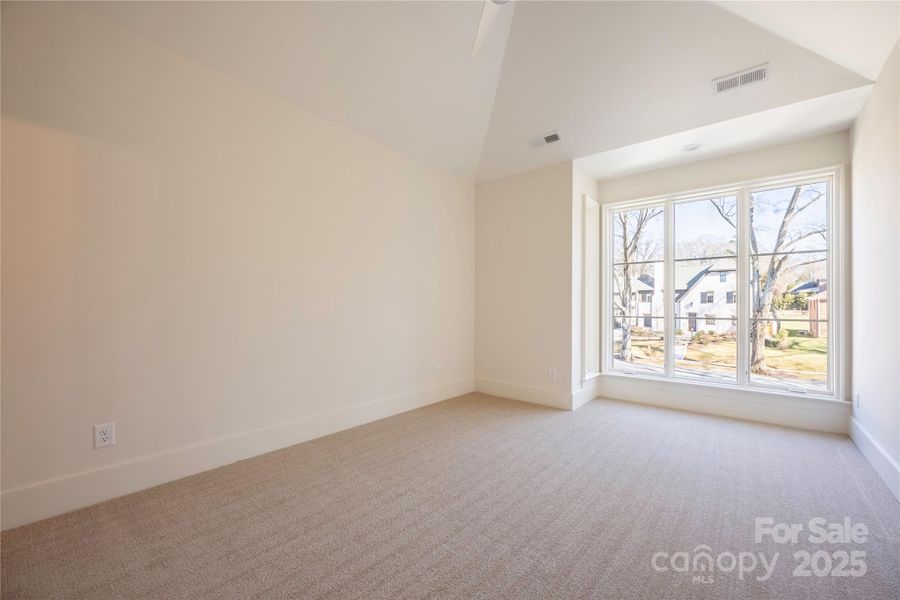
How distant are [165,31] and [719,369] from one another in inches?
216

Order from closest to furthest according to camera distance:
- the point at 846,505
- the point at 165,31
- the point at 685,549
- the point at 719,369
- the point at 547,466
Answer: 1. the point at 685,549
2. the point at 846,505
3. the point at 165,31
4. the point at 547,466
5. the point at 719,369

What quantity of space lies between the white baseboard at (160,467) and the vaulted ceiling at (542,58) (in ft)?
8.60

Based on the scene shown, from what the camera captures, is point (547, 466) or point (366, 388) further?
point (366, 388)

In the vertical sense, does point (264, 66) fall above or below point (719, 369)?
above

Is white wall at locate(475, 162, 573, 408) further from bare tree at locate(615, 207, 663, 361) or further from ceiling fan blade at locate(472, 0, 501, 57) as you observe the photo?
ceiling fan blade at locate(472, 0, 501, 57)

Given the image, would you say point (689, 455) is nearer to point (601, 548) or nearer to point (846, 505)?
point (846, 505)

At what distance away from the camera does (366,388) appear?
3.59m

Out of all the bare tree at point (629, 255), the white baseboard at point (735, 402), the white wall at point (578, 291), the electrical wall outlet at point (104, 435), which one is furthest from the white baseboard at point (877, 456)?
the electrical wall outlet at point (104, 435)

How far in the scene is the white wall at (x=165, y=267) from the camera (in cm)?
195

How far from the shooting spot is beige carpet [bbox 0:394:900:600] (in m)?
1.51

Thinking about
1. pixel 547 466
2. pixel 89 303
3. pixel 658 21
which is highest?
pixel 658 21

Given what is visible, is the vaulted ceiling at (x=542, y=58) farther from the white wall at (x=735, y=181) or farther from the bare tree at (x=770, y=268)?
the bare tree at (x=770, y=268)

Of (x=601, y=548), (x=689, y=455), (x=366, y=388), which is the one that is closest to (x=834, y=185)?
(x=689, y=455)

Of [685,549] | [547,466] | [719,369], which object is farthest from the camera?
[719,369]
